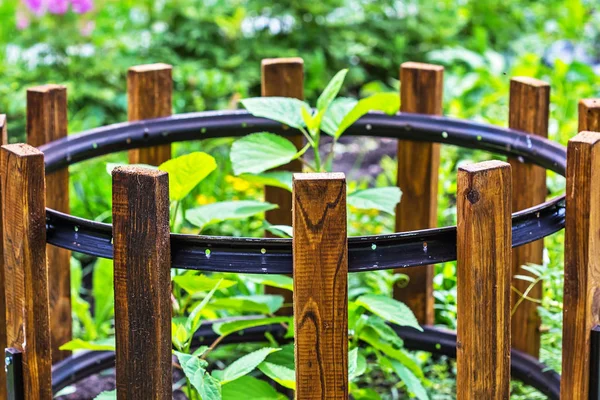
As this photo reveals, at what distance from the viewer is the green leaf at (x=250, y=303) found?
2.15 meters

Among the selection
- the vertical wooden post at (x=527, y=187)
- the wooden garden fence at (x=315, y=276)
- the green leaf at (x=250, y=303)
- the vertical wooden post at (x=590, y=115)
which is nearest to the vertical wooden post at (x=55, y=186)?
the wooden garden fence at (x=315, y=276)

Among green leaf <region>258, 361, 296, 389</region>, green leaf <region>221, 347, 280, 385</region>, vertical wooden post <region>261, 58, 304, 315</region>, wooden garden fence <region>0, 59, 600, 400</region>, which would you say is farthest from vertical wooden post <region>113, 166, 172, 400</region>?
vertical wooden post <region>261, 58, 304, 315</region>

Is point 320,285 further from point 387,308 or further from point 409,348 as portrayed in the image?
point 409,348

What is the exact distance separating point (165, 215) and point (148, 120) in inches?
34.2

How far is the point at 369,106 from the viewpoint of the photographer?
6.86ft

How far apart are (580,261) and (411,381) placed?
554 millimetres

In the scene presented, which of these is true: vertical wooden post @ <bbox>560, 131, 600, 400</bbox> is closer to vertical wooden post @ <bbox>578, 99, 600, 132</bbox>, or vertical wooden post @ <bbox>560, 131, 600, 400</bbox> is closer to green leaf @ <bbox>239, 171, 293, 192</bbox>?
vertical wooden post @ <bbox>578, 99, 600, 132</bbox>

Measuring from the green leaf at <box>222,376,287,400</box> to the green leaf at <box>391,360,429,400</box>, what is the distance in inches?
11.8

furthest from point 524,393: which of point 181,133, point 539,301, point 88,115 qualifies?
point 88,115

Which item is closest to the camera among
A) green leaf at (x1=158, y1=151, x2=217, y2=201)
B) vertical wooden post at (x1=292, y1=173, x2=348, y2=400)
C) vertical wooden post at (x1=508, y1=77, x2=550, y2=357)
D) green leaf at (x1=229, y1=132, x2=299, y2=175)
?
vertical wooden post at (x1=292, y1=173, x2=348, y2=400)

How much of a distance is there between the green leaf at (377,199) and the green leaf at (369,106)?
137 mm

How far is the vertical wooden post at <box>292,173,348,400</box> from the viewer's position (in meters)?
1.49

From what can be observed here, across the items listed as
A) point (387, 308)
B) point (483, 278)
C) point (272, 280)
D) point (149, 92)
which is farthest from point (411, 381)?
point (149, 92)

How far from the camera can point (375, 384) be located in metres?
2.87
